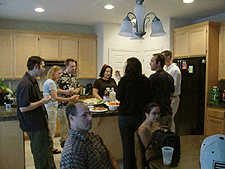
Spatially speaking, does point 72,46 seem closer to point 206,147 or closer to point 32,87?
point 32,87

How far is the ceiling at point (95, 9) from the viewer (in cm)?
375

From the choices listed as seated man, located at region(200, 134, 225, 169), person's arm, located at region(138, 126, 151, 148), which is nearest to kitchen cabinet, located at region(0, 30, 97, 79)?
person's arm, located at region(138, 126, 151, 148)

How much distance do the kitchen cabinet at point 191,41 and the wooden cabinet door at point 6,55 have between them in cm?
361

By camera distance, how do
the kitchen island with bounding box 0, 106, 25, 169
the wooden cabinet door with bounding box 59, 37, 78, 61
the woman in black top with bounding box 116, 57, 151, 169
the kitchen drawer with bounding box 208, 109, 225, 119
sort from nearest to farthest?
the woman in black top with bounding box 116, 57, 151, 169
the kitchen island with bounding box 0, 106, 25, 169
the kitchen drawer with bounding box 208, 109, 225, 119
the wooden cabinet door with bounding box 59, 37, 78, 61

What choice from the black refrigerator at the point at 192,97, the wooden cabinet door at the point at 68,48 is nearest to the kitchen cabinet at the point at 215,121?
the black refrigerator at the point at 192,97

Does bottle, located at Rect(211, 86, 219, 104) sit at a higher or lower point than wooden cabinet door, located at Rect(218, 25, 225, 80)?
lower

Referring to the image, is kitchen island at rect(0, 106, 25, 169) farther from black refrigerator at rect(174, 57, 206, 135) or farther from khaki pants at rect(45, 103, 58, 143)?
black refrigerator at rect(174, 57, 206, 135)

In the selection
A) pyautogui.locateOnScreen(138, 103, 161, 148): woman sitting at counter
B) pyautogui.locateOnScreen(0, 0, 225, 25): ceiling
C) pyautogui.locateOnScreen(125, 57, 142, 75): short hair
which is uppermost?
pyautogui.locateOnScreen(0, 0, 225, 25): ceiling

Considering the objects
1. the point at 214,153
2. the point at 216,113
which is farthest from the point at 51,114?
the point at 214,153

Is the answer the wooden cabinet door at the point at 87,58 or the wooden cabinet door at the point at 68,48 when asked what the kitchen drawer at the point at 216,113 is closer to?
the wooden cabinet door at the point at 87,58

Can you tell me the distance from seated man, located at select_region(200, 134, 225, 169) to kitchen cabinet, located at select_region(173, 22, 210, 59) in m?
3.71

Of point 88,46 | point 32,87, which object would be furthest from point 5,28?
point 32,87

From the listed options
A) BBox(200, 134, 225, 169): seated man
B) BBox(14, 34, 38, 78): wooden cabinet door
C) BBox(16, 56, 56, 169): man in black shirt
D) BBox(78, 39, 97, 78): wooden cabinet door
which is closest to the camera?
BBox(200, 134, 225, 169): seated man

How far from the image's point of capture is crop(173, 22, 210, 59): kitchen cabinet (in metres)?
4.19
